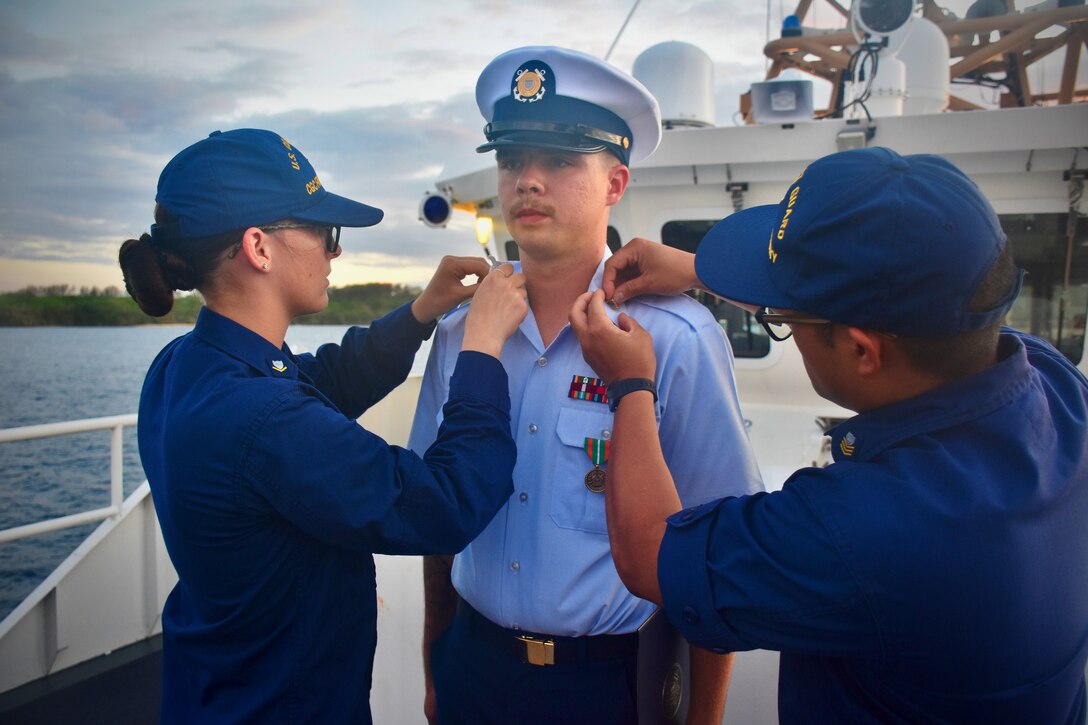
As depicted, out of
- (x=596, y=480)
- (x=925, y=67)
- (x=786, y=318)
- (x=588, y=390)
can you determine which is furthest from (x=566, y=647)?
(x=925, y=67)

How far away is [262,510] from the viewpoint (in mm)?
1308

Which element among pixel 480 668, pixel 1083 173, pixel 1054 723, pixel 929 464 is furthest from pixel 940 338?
pixel 1083 173

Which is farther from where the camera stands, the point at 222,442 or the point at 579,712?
the point at 579,712

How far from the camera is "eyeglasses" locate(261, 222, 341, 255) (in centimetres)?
151

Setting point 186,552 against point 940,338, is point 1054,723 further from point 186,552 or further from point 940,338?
point 186,552

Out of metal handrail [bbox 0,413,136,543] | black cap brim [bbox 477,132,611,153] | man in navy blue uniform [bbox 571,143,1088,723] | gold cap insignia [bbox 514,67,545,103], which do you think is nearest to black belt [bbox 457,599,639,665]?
man in navy blue uniform [bbox 571,143,1088,723]

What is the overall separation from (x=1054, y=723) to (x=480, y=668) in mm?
1222

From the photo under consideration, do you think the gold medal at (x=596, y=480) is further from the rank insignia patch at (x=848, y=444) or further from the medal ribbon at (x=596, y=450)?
the rank insignia patch at (x=848, y=444)

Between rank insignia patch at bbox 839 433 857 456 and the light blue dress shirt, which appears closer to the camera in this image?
rank insignia patch at bbox 839 433 857 456

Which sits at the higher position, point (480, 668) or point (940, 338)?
point (940, 338)

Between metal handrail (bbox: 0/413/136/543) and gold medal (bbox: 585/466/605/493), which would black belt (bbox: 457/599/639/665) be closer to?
gold medal (bbox: 585/466/605/493)

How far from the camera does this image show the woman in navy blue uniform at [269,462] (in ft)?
4.18

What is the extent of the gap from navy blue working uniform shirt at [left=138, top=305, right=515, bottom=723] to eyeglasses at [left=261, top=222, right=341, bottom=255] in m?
0.22

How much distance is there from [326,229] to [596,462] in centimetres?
87
